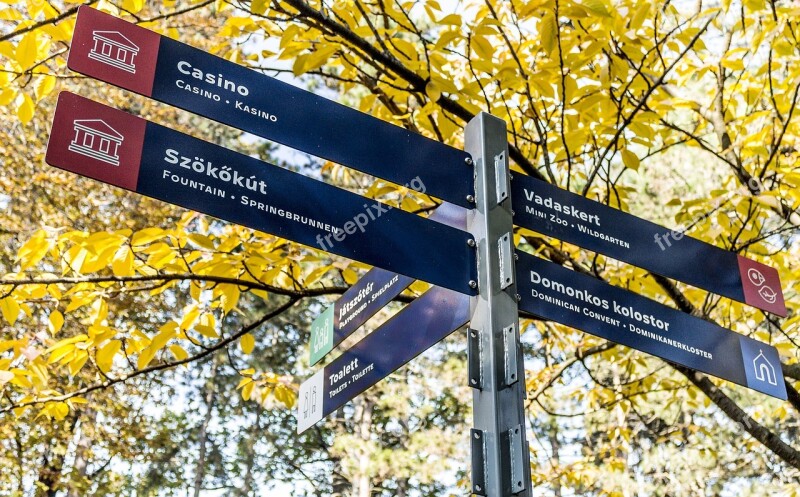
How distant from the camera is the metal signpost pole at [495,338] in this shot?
1.56m

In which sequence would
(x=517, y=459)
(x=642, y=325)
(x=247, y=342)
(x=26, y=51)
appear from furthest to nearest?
(x=247, y=342)
(x=26, y=51)
(x=642, y=325)
(x=517, y=459)

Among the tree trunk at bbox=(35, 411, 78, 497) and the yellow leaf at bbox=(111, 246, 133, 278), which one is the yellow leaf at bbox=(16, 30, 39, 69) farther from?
the tree trunk at bbox=(35, 411, 78, 497)

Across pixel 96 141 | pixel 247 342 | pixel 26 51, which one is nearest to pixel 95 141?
pixel 96 141

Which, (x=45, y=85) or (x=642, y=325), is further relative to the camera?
(x=45, y=85)

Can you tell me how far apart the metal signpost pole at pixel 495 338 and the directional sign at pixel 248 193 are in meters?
0.07

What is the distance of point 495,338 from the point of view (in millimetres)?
1689

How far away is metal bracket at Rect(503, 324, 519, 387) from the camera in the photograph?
163 cm

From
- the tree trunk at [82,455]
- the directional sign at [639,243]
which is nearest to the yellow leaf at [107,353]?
the directional sign at [639,243]

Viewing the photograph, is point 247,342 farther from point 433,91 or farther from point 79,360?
point 433,91

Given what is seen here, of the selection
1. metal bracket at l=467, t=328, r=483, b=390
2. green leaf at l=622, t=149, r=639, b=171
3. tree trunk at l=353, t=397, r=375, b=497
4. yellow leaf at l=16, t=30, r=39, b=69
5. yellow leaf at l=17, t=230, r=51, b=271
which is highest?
tree trunk at l=353, t=397, r=375, b=497

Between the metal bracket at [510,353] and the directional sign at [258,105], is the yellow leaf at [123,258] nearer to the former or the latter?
the directional sign at [258,105]

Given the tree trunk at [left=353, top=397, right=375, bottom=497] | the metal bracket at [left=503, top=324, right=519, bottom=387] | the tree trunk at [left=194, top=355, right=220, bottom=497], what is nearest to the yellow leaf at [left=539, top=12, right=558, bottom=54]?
the metal bracket at [left=503, top=324, right=519, bottom=387]

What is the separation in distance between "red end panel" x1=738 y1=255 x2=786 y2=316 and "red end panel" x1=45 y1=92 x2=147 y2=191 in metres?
1.88

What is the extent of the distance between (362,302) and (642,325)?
848 mm
